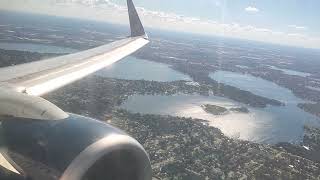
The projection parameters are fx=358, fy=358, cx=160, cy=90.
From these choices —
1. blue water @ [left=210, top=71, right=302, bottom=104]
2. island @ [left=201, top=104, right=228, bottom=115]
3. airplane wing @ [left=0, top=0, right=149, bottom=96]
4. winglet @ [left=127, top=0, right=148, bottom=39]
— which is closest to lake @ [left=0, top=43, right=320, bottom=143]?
blue water @ [left=210, top=71, right=302, bottom=104]

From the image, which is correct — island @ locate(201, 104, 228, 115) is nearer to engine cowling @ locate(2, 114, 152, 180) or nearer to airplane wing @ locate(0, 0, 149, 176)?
airplane wing @ locate(0, 0, 149, 176)

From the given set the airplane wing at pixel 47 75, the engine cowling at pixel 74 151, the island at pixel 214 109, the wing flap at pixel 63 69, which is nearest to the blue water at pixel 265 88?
the island at pixel 214 109

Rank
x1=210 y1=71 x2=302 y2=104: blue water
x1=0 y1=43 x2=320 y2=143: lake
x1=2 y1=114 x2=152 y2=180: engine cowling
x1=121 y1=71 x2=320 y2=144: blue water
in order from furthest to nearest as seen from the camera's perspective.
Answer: x1=210 y1=71 x2=302 y2=104: blue water, x1=0 y1=43 x2=320 y2=143: lake, x1=121 y1=71 x2=320 y2=144: blue water, x1=2 y1=114 x2=152 y2=180: engine cowling

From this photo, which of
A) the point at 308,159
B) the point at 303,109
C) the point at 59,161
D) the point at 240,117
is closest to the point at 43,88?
the point at 59,161

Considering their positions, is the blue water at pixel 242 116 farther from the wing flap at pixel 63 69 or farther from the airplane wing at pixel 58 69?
the wing flap at pixel 63 69

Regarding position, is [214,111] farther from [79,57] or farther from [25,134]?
[25,134]

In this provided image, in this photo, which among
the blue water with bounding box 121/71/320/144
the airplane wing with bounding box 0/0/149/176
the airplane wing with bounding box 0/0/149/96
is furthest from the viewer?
the blue water with bounding box 121/71/320/144
